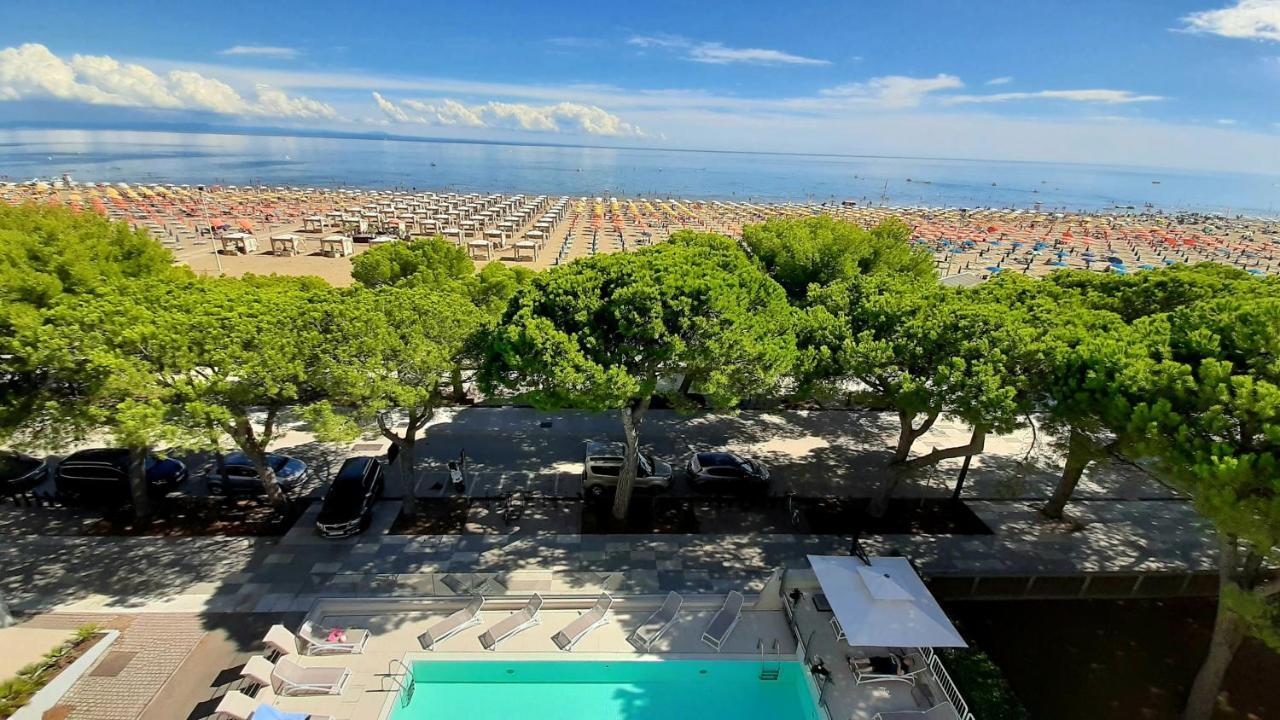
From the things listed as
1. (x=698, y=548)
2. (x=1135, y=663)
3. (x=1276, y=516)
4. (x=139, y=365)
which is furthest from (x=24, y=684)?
(x=1135, y=663)

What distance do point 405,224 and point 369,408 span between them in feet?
187

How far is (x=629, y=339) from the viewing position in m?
12.6

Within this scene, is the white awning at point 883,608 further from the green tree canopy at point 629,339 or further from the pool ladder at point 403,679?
the pool ladder at point 403,679

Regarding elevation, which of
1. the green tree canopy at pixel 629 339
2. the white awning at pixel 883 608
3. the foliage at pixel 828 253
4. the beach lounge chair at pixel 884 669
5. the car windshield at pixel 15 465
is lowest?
the beach lounge chair at pixel 884 669

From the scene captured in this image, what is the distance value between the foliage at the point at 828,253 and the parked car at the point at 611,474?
35.0 ft

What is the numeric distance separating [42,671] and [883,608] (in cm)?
1508

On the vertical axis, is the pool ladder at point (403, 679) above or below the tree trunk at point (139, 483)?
below

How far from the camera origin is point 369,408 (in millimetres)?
12211

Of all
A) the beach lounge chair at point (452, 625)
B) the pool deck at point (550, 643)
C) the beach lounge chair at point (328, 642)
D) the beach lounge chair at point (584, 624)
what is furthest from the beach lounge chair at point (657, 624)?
the beach lounge chair at point (328, 642)

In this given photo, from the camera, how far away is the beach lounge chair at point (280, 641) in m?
10.1

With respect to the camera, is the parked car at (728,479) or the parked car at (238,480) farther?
the parked car at (728,479)

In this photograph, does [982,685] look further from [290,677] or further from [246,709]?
[246,709]

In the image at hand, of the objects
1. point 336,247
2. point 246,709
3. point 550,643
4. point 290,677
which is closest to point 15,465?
point 290,677

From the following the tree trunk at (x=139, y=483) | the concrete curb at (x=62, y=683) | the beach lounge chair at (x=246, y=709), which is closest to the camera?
the beach lounge chair at (x=246, y=709)
